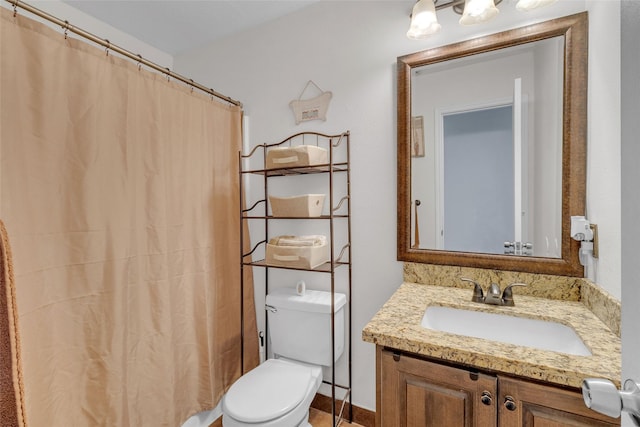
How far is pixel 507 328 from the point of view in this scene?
113 centimetres

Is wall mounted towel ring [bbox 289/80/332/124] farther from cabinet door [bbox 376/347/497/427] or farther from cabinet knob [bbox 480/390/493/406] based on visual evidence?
cabinet knob [bbox 480/390/493/406]

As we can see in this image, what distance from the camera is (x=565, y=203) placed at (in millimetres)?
1192

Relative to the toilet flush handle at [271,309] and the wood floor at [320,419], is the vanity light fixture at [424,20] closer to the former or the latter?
the toilet flush handle at [271,309]

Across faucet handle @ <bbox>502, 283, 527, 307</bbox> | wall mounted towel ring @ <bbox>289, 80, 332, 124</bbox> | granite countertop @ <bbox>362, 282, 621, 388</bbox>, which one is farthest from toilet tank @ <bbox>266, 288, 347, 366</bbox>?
wall mounted towel ring @ <bbox>289, 80, 332, 124</bbox>

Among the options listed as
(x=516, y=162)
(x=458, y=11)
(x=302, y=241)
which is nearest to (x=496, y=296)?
(x=516, y=162)

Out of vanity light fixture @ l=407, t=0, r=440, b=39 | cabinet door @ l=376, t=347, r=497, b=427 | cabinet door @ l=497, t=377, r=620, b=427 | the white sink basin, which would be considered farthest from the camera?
vanity light fixture @ l=407, t=0, r=440, b=39

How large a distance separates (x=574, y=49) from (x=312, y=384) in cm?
179

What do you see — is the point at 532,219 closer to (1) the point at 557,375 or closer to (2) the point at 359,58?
(1) the point at 557,375

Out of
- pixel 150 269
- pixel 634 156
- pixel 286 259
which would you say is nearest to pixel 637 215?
pixel 634 156

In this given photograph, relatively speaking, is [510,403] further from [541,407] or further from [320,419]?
[320,419]

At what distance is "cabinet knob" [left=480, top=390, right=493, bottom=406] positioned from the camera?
0.82 meters

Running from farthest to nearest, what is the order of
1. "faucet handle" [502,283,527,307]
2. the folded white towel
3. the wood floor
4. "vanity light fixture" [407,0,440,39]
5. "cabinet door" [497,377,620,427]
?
the wood floor
the folded white towel
"vanity light fixture" [407,0,440,39]
"faucet handle" [502,283,527,307]
"cabinet door" [497,377,620,427]

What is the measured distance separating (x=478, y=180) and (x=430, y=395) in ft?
3.03

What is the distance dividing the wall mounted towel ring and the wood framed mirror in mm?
425
